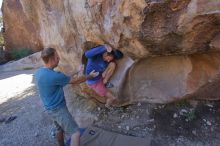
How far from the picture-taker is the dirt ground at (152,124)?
13.9ft

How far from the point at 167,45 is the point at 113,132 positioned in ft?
4.83

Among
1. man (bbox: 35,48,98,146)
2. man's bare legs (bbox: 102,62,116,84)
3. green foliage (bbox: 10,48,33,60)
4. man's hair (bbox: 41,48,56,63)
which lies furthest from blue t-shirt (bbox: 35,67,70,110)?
green foliage (bbox: 10,48,33,60)

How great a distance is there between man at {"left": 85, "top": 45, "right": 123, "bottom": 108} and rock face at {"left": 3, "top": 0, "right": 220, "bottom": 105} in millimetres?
125

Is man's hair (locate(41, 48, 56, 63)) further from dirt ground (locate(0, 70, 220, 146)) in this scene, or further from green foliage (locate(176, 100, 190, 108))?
green foliage (locate(176, 100, 190, 108))

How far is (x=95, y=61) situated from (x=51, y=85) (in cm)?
113

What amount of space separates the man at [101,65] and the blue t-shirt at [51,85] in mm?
870

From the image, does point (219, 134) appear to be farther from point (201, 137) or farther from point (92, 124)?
point (92, 124)

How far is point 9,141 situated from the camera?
5.37 meters

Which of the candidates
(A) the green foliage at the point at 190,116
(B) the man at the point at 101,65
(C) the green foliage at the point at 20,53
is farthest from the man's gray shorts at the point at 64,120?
(C) the green foliage at the point at 20,53

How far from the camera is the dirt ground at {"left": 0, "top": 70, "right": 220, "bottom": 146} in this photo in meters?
4.23

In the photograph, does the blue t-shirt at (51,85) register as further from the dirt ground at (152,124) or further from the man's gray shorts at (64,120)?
the dirt ground at (152,124)

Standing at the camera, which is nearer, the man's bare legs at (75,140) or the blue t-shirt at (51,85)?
the blue t-shirt at (51,85)

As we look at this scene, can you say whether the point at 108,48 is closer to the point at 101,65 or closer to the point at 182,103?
the point at 101,65

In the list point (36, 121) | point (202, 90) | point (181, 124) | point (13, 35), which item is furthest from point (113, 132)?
point (13, 35)
